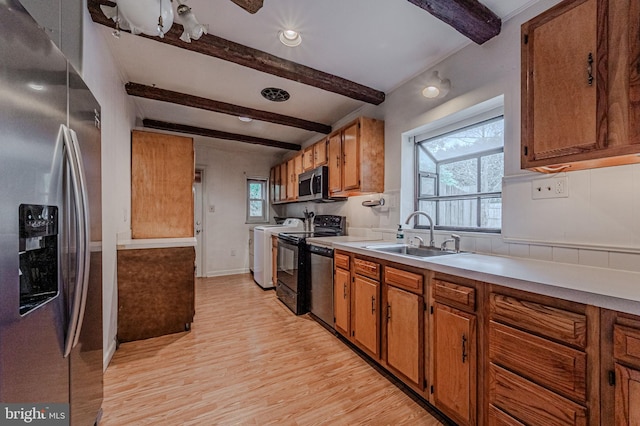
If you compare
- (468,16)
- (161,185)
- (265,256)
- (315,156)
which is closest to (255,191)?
(265,256)

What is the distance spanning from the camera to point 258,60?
2189 mm

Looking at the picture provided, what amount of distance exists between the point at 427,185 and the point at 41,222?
8.79 ft

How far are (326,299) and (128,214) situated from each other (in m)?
2.21

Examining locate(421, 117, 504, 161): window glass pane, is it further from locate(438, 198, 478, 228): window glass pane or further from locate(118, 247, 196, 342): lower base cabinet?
locate(118, 247, 196, 342): lower base cabinet

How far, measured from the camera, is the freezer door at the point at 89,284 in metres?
1.04

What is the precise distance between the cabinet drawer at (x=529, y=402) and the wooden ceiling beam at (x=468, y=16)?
6.41 feet

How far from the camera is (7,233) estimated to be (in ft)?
2.13

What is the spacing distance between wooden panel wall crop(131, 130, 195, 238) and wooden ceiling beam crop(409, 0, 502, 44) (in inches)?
104

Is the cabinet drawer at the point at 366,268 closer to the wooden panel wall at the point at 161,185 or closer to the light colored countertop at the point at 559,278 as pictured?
the light colored countertop at the point at 559,278

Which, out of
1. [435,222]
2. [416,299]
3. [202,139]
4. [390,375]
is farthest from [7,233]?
[202,139]

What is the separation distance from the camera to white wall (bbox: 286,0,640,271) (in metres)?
1.30

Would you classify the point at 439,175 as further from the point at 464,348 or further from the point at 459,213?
the point at 464,348

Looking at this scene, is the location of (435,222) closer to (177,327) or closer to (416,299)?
(416,299)

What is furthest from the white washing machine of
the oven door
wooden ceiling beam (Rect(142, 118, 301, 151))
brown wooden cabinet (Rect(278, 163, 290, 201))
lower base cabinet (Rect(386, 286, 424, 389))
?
lower base cabinet (Rect(386, 286, 424, 389))
